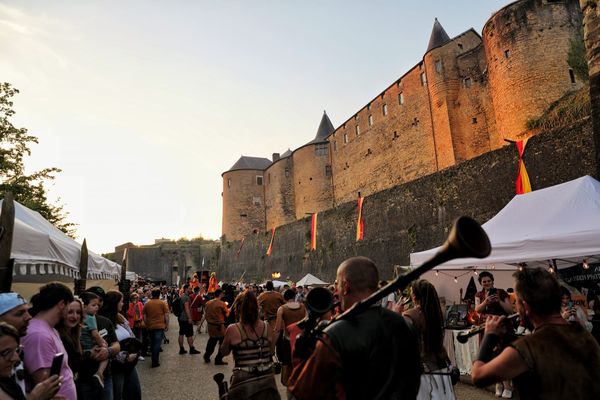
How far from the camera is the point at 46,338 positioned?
249cm

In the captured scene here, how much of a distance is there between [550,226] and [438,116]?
22.5 meters

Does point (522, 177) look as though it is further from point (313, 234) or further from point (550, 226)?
point (313, 234)

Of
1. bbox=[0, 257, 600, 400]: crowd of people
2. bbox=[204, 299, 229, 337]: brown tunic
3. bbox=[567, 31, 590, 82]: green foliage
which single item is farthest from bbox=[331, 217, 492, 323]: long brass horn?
bbox=[567, 31, 590, 82]: green foliage

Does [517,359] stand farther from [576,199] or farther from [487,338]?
[576,199]

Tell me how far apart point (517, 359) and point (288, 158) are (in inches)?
1803

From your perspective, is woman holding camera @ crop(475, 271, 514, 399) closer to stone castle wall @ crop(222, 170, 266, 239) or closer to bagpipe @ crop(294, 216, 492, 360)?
bagpipe @ crop(294, 216, 492, 360)

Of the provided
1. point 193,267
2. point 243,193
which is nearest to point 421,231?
point 243,193

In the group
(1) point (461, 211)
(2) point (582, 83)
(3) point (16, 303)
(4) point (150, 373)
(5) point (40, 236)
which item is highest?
(2) point (582, 83)

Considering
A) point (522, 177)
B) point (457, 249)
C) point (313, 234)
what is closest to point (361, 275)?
point (457, 249)

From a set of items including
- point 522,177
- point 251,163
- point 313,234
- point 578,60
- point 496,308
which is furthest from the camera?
point 251,163

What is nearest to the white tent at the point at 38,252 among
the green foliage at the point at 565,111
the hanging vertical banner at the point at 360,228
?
the green foliage at the point at 565,111

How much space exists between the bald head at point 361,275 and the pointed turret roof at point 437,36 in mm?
28641

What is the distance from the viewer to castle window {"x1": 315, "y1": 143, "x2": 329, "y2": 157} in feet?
138

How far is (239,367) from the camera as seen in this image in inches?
140
